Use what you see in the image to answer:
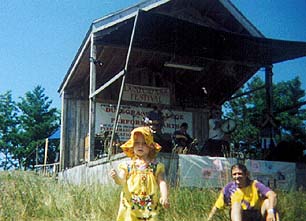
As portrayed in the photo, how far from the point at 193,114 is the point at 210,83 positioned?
2.34 ft

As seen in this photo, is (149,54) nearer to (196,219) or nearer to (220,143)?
(220,143)

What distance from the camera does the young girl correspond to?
116 inches

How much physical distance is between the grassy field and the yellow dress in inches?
49.5

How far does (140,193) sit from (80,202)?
168 centimetres

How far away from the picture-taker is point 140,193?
2.98 meters

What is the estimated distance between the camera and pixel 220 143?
6.54 meters

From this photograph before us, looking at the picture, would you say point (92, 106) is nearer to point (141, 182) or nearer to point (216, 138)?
point (216, 138)

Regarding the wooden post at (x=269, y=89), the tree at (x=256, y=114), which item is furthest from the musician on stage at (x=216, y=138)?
the wooden post at (x=269, y=89)

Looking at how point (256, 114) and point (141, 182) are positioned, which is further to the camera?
point (256, 114)

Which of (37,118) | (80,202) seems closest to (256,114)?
(80,202)

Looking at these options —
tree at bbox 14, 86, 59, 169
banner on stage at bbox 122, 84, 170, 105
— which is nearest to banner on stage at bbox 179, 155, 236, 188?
banner on stage at bbox 122, 84, 170, 105

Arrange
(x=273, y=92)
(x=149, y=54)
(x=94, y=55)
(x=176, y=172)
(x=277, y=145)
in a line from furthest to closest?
1. (x=149, y=54)
2. (x=273, y=92)
3. (x=94, y=55)
4. (x=277, y=145)
5. (x=176, y=172)

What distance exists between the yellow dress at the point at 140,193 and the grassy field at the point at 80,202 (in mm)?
1258

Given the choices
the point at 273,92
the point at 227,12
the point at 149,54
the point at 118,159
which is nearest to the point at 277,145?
the point at 273,92
